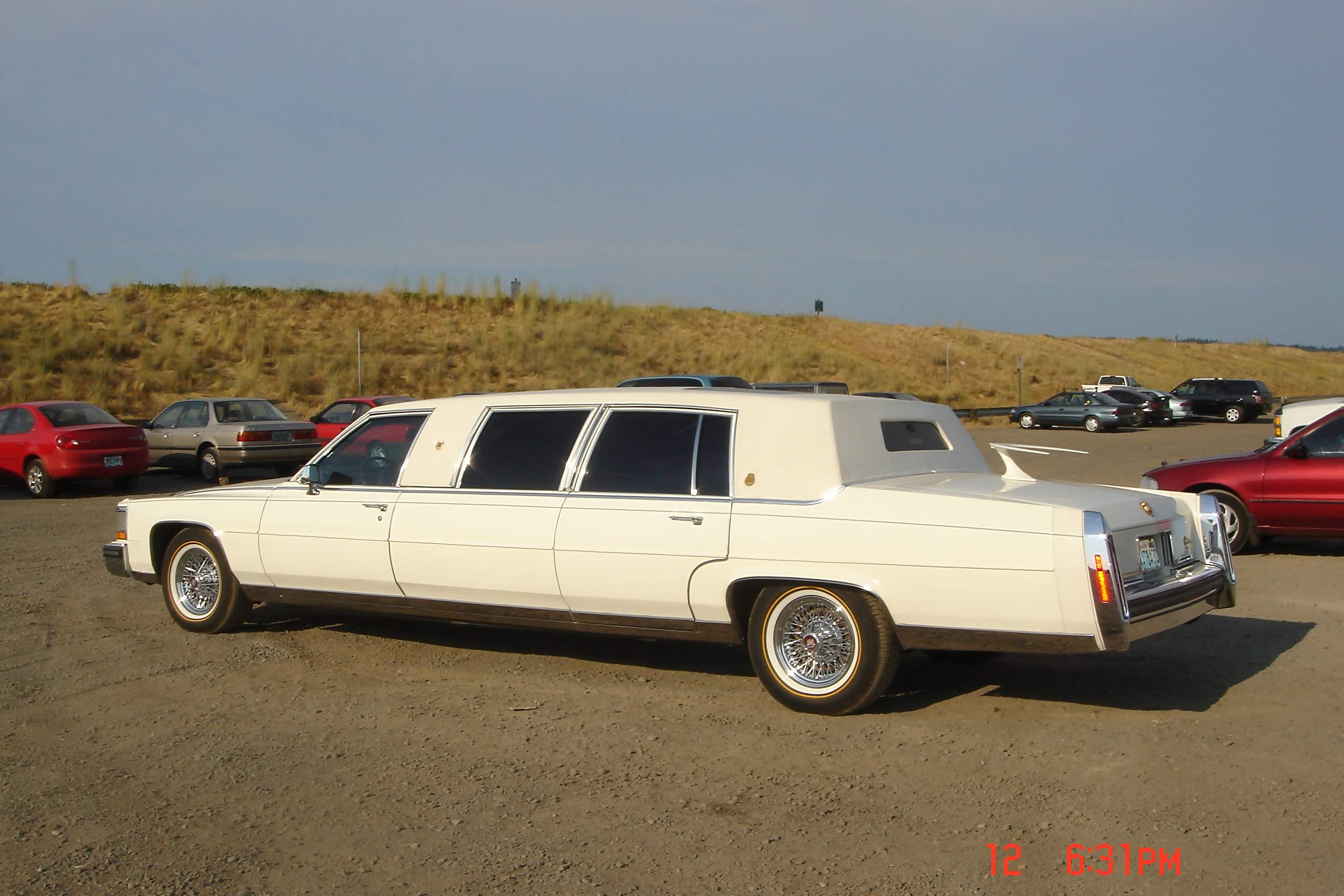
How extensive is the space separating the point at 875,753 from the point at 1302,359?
312ft

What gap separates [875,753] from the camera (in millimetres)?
5242

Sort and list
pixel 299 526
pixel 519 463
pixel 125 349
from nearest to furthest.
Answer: pixel 519 463, pixel 299 526, pixel 125 349

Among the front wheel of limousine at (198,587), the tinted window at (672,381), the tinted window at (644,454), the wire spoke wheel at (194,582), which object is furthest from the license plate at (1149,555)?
the tinted window at (672,381)

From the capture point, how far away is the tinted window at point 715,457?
6.00 meters

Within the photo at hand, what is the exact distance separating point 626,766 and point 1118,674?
3101 millimetres

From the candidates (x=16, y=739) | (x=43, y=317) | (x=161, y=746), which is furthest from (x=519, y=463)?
(x=43, y=317)

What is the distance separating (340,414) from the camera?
22.6 meters

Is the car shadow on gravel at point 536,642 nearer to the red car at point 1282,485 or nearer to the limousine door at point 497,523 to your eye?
the limousine door at point 497,523

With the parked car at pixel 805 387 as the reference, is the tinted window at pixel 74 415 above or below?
below

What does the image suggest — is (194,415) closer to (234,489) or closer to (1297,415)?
(234,489)

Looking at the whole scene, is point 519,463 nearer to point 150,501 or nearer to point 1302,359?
point 150,501

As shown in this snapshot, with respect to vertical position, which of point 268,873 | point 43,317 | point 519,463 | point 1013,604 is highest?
point 43,317

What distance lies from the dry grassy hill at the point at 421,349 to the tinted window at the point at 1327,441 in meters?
30.0

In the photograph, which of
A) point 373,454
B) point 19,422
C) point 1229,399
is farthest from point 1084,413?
point 373,454
